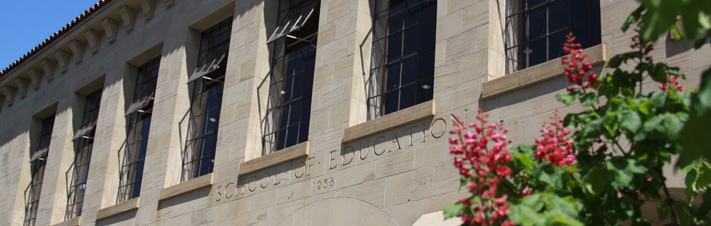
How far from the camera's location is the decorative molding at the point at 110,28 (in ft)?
76.4

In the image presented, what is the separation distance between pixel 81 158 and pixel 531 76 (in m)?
15.4

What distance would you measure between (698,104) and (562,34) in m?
8.98

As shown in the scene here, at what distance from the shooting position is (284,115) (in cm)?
1714

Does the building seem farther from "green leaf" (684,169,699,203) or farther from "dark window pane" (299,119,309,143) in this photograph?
"green leaf" (684,169,699,203)

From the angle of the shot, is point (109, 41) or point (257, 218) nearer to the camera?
point (257, 218)

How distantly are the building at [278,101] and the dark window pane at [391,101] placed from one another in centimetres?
3

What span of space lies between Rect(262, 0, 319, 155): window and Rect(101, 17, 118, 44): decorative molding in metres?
7.05

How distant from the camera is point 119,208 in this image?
65.1 feet

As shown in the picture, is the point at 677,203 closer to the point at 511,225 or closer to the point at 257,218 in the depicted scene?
the point at 511,225

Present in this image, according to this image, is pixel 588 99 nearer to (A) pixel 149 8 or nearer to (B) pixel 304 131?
(B) pixel 304 131

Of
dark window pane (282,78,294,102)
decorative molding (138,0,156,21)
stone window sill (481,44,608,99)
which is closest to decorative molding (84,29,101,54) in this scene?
decorative molding (138,0,156,21)

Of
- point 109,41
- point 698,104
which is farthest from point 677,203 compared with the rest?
point 109,41

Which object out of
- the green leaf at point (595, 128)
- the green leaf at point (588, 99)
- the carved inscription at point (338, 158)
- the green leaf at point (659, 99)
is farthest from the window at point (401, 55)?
the green leaf at point (659, 99)

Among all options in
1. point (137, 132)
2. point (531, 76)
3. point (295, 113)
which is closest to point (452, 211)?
point (531, 76)
